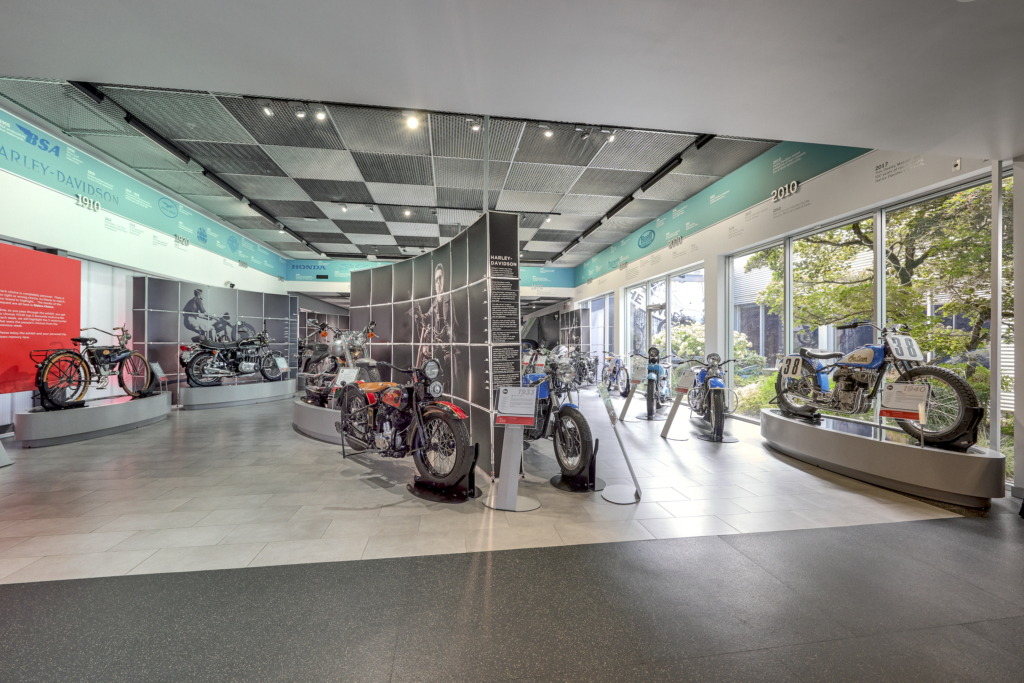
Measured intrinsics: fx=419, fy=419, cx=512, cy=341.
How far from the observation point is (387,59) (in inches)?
101

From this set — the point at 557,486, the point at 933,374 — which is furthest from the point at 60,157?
the point at 933,374

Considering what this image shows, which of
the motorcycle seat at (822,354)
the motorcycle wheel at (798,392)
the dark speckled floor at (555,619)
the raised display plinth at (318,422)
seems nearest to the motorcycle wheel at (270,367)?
the raised display plinth at (318,422)

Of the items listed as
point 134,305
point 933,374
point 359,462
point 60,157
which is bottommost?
point 359,462

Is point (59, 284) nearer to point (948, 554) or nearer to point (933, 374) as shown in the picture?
point (948, 554)

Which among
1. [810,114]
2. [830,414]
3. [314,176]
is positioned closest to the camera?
[810,114]

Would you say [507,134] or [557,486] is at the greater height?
[507,134]

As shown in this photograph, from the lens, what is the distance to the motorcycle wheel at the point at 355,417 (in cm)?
451

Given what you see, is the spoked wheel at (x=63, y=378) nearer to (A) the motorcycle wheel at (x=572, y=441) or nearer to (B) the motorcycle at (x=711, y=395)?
(A) the motorcycle wheel at (x=572, y=441)

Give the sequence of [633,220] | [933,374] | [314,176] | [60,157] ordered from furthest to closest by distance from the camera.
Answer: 1. [633,220]
2. [314,176]
3. [60,157]
4. [933,374]

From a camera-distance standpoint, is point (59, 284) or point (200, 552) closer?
point (200, 552)

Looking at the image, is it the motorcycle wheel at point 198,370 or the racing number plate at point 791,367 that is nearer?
the racing number plate at point 791,367

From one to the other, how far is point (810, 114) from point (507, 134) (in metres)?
3.83

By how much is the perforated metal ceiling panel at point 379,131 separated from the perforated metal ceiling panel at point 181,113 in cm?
141

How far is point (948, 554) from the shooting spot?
8.44 feet
